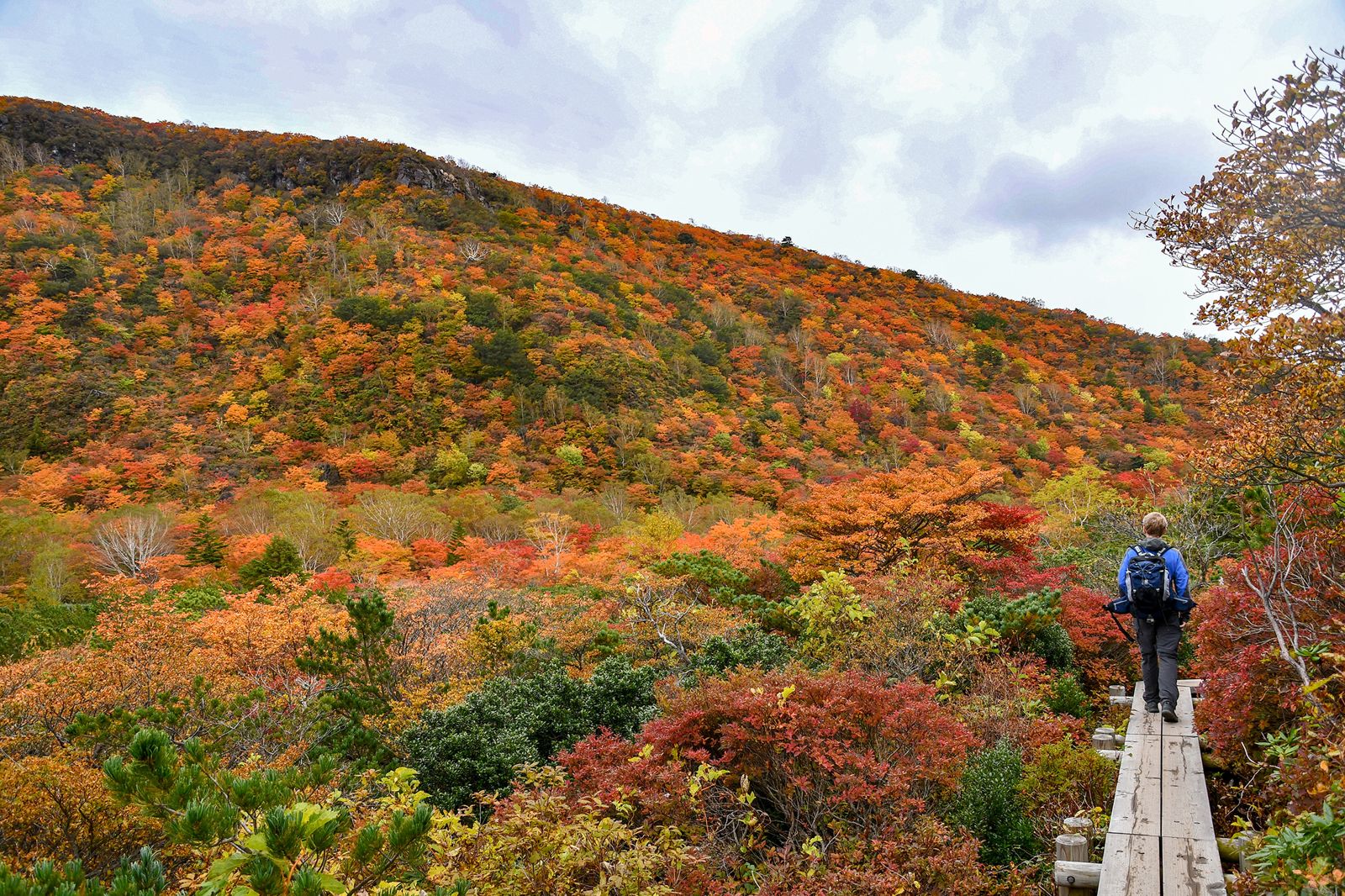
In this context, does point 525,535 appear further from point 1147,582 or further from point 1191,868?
point 1191,868

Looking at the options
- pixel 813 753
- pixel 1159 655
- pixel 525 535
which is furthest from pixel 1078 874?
pixel 525 535

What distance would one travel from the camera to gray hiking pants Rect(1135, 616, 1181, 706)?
501 cm

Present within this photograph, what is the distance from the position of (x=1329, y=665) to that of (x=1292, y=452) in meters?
1.85

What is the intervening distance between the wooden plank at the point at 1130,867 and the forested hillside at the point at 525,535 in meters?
0.84

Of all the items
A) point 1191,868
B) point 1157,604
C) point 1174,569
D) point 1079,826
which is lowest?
point 1079,826

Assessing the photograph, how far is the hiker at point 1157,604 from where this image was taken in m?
4.91

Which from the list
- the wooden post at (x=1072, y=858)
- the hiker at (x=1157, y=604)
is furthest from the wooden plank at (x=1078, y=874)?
the hiker at (x=1157, y=604)

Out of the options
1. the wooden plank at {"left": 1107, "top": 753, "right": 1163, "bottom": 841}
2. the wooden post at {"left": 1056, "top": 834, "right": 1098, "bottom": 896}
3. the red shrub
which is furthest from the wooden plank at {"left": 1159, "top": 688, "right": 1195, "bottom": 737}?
the wooden post at {"left": 1056, "top": 834, "right": 1098, "bottom": 896}

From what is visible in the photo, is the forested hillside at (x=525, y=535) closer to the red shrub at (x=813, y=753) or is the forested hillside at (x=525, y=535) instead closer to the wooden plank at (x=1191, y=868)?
the red shrub at (x=813, y=753)

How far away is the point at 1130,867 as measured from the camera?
3090 millimetres

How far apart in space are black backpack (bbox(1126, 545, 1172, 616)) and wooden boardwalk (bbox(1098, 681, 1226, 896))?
0.85 m

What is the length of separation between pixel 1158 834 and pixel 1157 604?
6.87 ft

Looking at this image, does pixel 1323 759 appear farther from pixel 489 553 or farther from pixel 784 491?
pixel 784 491

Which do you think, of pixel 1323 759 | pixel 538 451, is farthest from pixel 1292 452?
pixel 538 451
